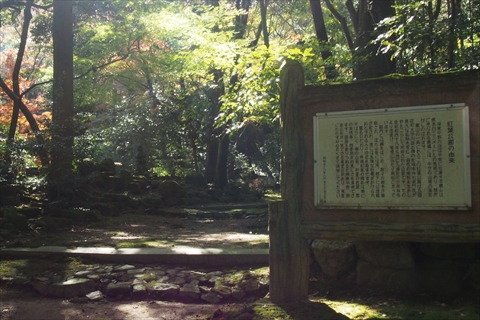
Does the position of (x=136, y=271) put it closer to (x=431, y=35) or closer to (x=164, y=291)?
(x=164, y=291)

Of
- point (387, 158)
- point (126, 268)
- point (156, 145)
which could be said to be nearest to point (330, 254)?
point (387, 158)

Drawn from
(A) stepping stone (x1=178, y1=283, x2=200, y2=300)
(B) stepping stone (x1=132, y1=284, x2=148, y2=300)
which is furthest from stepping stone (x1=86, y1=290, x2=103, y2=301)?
(A) stepping stone (x1=178, y1=283, x2=200, y2=300)

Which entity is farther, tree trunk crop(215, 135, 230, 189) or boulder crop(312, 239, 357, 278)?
tree trunk crop(215, 135, 230, 189)

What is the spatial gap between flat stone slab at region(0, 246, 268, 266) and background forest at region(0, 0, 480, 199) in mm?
2643

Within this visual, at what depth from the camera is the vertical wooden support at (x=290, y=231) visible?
5.12 meters

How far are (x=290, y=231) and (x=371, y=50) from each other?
16.1 ft

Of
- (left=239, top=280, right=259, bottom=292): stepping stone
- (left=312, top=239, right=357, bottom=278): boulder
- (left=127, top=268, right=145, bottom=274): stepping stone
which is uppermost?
(left=312, top=239, right=357, bottom=278): boulder

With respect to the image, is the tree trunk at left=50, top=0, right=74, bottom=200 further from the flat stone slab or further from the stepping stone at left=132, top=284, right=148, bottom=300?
the stepping stone at left=132, top=284, right=148, bottom=300

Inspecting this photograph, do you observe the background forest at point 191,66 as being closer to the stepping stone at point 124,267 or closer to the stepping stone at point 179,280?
the stepping stone at point 179,280

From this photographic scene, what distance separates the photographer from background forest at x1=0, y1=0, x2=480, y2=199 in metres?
8.05

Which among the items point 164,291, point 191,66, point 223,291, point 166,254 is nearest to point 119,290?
point 164,291

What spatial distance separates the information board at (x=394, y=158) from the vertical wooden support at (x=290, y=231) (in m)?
0.21

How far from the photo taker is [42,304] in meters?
5.81

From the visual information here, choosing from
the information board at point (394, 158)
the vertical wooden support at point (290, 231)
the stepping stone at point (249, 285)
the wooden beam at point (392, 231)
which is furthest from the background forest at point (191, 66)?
the stepping stone at point (249, 285)
